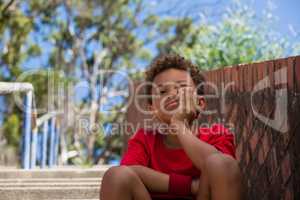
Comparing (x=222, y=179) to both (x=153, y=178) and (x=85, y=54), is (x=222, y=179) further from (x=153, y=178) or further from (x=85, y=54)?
(x=85, y=54)

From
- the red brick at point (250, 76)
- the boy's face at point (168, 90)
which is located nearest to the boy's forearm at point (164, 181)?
the boy's face at point (168, 90)

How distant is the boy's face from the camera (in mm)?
2107

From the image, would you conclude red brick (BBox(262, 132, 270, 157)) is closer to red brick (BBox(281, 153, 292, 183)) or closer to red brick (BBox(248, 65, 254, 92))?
red brick (BBox(281, 153, 292, 183))

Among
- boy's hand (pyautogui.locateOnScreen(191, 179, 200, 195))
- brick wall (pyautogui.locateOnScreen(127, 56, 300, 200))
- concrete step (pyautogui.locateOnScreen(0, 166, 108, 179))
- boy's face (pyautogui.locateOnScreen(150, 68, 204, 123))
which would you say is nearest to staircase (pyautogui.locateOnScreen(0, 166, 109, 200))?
concrete step (pyautogui.locateOnScreen(0, 166, 108, 179))

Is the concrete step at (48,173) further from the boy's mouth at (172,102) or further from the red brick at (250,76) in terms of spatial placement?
the boy's mouth at (172,102)

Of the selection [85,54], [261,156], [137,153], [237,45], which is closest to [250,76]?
[261,156]

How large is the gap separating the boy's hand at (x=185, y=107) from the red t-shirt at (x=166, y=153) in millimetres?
124

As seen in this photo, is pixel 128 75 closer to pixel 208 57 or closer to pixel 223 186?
pixel 208 57

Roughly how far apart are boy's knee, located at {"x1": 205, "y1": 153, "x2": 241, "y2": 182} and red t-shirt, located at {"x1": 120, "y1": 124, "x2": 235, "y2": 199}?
22cm

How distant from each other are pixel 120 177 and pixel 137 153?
299 mm

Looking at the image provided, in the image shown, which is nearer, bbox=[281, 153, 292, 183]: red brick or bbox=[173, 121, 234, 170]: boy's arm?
bbox=[173, 121, 234, 170]: boy's arm

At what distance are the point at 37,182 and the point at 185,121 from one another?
1.75 m

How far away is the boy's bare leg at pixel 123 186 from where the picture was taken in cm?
183

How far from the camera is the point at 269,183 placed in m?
2.97
